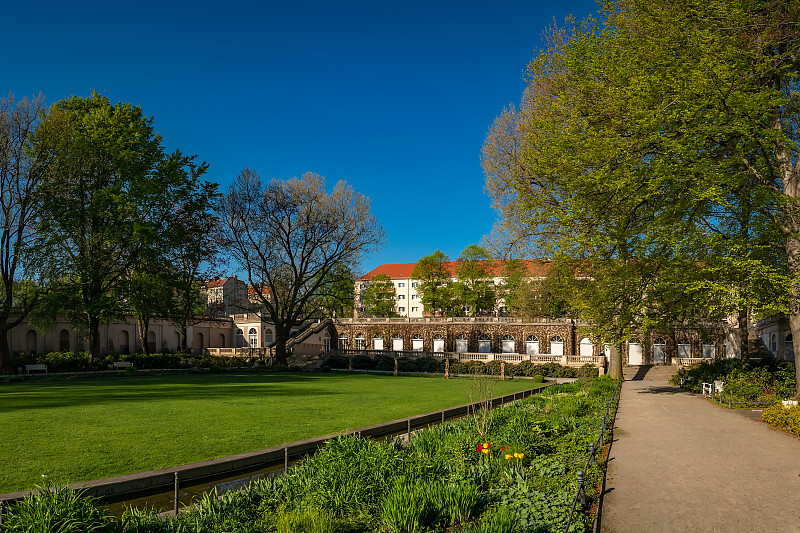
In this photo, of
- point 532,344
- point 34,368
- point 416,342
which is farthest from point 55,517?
point 416,342

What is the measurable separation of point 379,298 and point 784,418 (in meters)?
64.3

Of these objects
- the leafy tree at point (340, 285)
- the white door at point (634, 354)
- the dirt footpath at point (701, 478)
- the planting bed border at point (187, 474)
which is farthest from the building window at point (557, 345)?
the planting bed border at point (187, 474)

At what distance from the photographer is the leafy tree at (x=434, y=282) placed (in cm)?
6894

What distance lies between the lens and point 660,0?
17812 millimetres

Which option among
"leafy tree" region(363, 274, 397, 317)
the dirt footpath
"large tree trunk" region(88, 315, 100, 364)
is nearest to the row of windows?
"leafy tree" region(363, 274, 397, 317)

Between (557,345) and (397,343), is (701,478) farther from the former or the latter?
(397,343)

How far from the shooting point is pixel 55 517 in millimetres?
4754

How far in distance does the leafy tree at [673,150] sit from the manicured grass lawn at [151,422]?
8246 millimetres

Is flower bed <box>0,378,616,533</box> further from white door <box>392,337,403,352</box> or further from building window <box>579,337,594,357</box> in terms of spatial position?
white door <box>392,337,403,352</box>

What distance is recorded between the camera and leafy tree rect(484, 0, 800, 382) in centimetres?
1514

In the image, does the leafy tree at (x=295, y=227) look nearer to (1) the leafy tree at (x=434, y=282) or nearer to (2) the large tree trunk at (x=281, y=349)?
(2) the large tree trunk at (x=281, y=349)

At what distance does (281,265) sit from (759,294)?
1274 inches

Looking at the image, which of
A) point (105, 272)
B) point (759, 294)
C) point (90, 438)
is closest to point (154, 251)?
point (105, 272)

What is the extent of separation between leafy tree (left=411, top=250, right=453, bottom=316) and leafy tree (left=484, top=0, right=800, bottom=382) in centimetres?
4732
